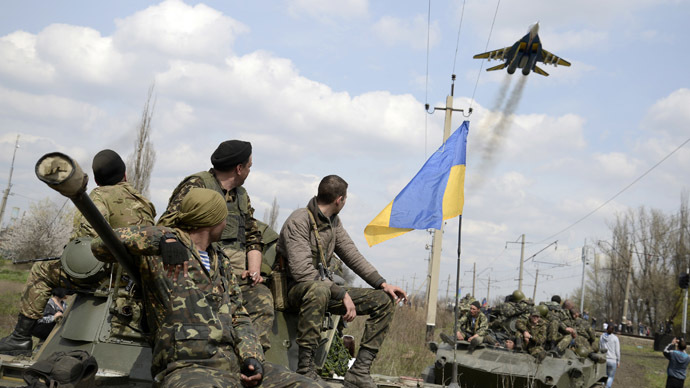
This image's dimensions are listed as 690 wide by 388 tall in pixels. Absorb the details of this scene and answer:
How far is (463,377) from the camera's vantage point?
1016 centimetres

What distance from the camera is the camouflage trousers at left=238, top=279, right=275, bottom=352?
5.07m

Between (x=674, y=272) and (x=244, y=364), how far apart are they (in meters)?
50.9

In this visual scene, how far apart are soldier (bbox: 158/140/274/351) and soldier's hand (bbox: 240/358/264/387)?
5.04 ft

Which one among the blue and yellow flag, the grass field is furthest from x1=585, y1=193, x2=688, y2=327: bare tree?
the blue and yellow flag

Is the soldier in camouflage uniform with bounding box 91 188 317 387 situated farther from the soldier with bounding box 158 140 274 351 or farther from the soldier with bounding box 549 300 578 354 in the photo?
the soldier with bounding box 549 300 578 354

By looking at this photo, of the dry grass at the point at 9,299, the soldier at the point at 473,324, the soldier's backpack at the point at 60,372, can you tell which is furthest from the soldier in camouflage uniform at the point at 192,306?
the dry grass at the point at 9,299

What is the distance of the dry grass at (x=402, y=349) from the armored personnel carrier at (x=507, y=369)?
81 cm

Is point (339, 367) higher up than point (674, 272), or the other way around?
point (674, 272)

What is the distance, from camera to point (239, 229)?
5199 millimetres

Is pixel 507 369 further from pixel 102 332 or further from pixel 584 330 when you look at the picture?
pixel 102 332

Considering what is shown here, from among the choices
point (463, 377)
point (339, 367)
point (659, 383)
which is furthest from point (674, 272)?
point (339, 367)

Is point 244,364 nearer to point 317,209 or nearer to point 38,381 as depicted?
point 38,381

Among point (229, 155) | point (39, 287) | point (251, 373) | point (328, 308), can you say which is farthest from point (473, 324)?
point (251, 373)

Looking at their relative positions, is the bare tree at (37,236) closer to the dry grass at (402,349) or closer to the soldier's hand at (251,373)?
the dry grass at (402,349)
